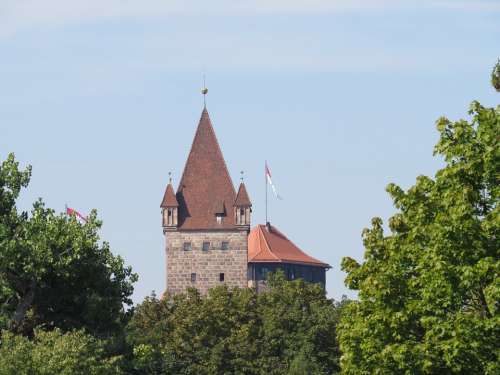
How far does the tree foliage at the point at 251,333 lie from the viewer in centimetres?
11044

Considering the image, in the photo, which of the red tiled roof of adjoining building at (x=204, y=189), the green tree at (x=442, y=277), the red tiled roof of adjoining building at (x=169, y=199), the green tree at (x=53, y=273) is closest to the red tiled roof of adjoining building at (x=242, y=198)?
the red tiled roof of adjoining building at (x=204, y=189)

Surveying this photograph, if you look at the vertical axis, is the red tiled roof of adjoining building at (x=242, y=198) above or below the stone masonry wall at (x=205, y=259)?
above

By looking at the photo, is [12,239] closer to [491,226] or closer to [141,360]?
[141,360]

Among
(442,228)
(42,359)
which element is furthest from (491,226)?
(42,359)

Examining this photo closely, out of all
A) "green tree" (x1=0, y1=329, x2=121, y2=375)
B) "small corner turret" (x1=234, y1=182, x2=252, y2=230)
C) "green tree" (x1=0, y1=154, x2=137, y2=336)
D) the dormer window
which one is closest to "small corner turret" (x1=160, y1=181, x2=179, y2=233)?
the dormer window

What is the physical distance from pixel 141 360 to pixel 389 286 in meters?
16.6

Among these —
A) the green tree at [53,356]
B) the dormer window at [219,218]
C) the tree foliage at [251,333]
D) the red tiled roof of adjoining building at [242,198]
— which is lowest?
the green tree at [53,356]

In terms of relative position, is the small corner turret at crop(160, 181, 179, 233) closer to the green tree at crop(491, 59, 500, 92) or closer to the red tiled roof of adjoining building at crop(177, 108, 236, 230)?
the red tiled roof of adjoining building at crop(177, 108, 236, 230)

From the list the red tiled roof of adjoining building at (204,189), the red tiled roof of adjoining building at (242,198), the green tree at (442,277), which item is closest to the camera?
the green tree at (442,277)

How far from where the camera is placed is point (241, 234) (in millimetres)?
174000

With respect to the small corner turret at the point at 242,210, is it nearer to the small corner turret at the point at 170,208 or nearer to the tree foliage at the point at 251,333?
the small corner turret at the point at 170,208

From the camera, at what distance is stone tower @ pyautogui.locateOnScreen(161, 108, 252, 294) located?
173 metres

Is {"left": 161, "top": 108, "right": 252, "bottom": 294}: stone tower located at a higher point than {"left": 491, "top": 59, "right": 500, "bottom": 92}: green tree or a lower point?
higher

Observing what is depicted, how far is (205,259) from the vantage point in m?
175
